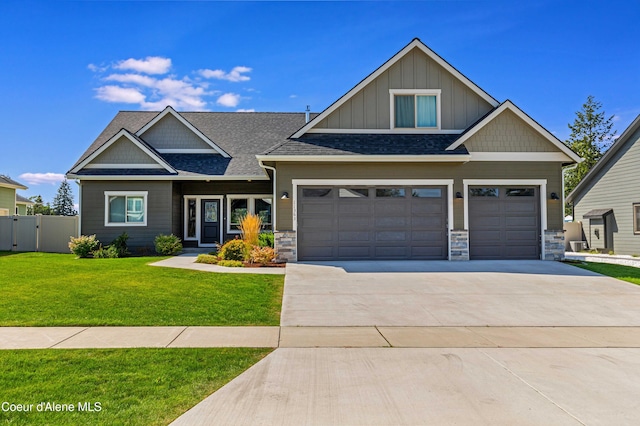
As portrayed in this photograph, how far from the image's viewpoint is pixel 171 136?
19.1m

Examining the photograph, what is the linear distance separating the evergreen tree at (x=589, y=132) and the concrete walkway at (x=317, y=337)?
37.1 meters

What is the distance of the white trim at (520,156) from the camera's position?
13953mm

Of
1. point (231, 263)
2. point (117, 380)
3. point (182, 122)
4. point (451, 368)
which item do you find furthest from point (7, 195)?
point (451, 368)

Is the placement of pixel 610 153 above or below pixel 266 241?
above

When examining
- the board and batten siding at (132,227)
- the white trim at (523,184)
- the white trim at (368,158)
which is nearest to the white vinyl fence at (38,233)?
the board and batten siding at (132,227)

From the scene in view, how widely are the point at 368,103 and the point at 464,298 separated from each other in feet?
28.4

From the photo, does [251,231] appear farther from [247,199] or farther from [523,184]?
[523,184]

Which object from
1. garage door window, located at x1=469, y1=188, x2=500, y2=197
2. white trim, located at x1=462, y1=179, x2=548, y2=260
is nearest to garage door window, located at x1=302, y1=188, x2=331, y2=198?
white trim, located at x1=462, y1=179, x2=548, y2=260

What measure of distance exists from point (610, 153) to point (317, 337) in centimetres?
2248

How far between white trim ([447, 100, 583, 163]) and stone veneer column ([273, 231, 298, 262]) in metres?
6.20

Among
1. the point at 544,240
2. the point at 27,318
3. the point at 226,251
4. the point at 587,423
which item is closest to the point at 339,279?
the point at 226,251

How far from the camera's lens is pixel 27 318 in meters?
6.66

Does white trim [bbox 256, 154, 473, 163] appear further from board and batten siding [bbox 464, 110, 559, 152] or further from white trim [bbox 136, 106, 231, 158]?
white trim [bbox 136, 106, 231, 158]

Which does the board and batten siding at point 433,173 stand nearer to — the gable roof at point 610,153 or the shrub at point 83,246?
the shrub at point 83,246
